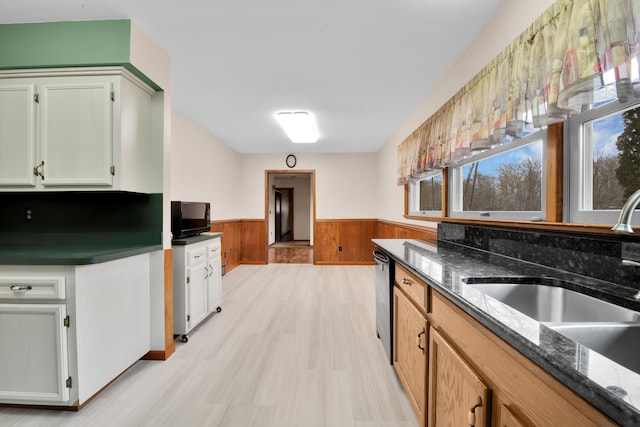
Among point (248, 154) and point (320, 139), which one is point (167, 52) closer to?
point (320, 139)

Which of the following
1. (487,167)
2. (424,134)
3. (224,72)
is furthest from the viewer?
(424,134)

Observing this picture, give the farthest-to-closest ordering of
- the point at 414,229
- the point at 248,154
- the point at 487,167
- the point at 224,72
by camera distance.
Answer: the point at 248,154 → the point at 414,229 → the point at 224,72 → the point at 487,167

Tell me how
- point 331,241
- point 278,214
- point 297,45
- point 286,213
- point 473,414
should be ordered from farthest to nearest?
point 286,213 < point 278,214 < point 331,241 < point 297,45 < point 473,414

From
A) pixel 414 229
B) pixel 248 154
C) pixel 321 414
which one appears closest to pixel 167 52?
pixel 321 414

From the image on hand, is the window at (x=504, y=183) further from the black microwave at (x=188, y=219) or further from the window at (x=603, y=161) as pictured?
the black microwave at (x=188, y=219)

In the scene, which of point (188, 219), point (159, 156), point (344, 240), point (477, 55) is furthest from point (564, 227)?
point (344, 240)

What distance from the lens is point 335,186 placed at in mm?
5730

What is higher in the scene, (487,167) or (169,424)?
(487,167)

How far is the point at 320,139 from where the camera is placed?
467 cm

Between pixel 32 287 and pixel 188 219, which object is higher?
pixel 188 219

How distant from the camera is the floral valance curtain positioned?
33.5 inches

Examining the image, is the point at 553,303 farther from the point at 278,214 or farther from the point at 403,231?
the point at 278,214

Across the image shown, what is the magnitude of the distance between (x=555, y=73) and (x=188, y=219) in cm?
283

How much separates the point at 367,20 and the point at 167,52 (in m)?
1.57
